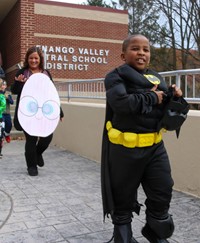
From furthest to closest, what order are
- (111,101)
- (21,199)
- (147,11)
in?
(147,11) → (21,199) → (111,101)

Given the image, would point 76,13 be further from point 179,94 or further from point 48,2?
point 179,94

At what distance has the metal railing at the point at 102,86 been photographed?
4572 millimetres

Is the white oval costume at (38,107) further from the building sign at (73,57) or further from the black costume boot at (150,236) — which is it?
the building sign at (73,57)

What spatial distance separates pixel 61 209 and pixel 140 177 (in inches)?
60.7

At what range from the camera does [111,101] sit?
8.27ft

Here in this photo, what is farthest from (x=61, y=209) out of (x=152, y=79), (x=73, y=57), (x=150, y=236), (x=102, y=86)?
(x=73, y=57)

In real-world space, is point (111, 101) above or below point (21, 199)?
above

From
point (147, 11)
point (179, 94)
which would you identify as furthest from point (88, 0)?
point (179, 94)

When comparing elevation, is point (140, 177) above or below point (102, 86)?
below

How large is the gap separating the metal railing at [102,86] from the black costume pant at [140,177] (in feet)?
6.42

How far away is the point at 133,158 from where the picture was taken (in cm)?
259

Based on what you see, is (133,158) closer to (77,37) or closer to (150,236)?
(150,236)

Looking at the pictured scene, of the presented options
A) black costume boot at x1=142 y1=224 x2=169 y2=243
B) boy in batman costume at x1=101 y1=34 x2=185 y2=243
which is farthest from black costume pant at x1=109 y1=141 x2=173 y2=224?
black costume boot at x1=142 y1=224 x2=169 y2=243

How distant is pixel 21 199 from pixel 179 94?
2541 mm
